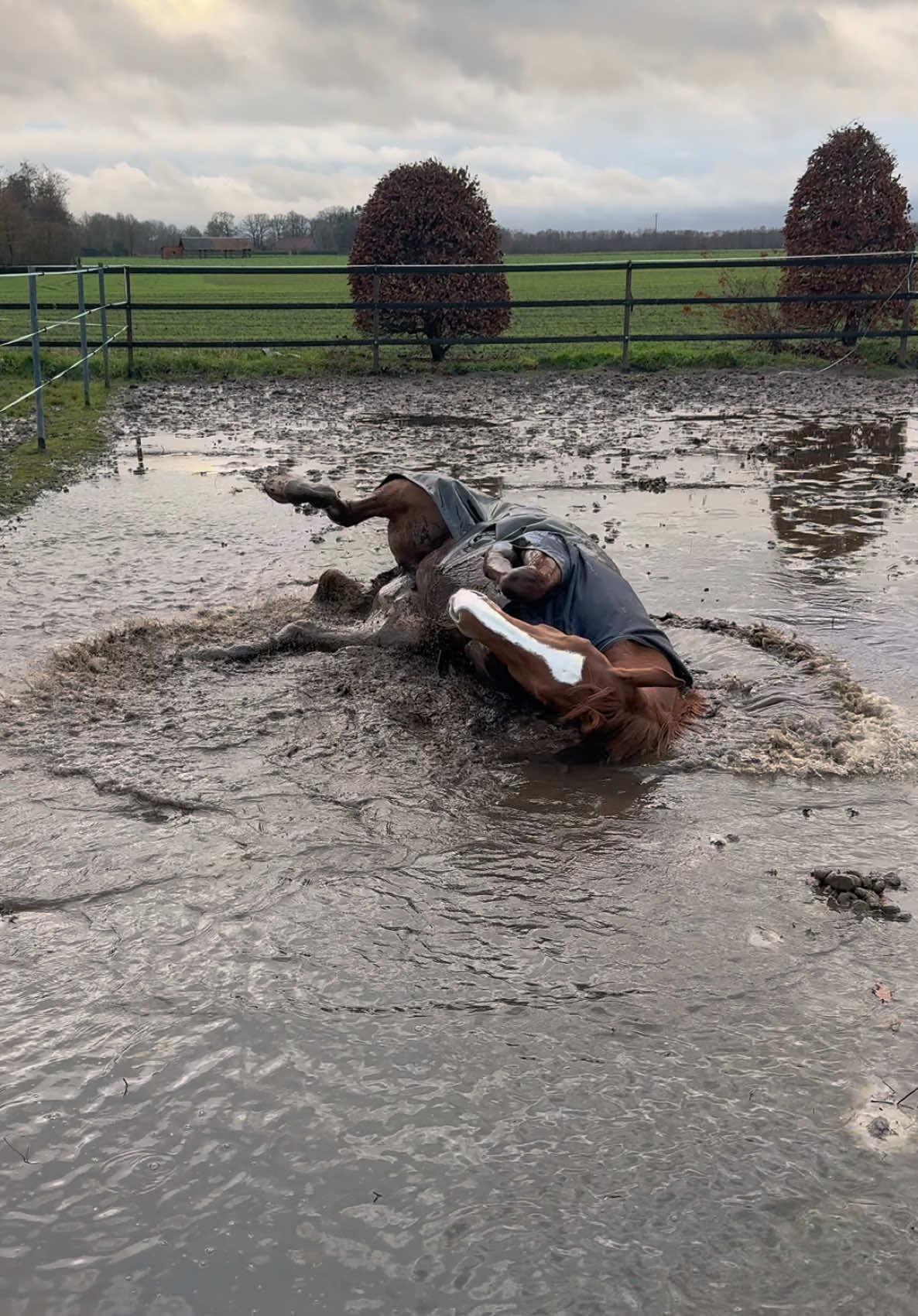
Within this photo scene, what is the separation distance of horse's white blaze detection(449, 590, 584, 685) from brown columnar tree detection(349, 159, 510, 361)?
15.4 meters

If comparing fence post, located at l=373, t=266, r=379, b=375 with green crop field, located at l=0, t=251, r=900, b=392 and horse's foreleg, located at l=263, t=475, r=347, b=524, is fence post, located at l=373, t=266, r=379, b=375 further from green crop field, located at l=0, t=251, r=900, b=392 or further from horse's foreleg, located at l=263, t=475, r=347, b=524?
horse's foreleg, located at l=263, t=475, r=347, b=524

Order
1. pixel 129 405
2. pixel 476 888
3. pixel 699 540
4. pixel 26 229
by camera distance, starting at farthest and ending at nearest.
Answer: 1. pixel 26 229
2. pixel 129 405
3. pixel 699 540
4. pixel 476 888

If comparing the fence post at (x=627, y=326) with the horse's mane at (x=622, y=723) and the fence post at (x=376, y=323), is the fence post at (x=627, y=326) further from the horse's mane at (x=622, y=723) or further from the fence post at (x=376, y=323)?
the horse's mane at (x=622, y=723)

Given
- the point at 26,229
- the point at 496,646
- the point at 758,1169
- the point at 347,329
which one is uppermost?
the point at 26,229

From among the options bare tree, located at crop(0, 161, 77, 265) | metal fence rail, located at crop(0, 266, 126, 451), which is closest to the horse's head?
metal fence rail, located at crop(0, 266, 126, 451)

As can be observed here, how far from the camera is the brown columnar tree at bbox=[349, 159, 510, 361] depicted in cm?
1883

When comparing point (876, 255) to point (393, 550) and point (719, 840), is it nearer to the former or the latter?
point (393, 550)

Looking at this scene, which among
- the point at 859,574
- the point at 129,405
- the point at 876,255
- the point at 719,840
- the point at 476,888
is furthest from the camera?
the point at 876,255

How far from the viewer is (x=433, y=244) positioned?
18.9 m

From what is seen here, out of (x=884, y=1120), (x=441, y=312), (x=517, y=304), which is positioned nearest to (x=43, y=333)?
(x=441, y=312)

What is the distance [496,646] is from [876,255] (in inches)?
586

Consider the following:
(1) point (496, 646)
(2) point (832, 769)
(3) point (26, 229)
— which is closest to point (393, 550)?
(1) point (496, 646)

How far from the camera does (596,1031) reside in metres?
2.87

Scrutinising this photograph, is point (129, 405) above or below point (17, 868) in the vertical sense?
above
